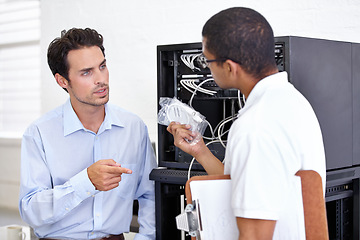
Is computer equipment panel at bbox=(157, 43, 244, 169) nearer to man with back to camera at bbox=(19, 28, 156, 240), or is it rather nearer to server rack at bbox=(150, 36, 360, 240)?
server rack at bbox=(150, 36, 360, 240)

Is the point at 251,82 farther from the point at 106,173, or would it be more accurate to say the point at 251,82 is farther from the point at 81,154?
the point at 81,154

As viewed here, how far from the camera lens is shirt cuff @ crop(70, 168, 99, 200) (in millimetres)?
1467

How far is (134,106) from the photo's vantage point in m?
2.27

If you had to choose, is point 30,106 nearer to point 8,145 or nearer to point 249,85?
point 8,145

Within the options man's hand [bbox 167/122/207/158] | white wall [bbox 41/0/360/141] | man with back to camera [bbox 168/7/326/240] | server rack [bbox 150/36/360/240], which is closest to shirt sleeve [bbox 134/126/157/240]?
server rack [bbox 150/36/360/240]

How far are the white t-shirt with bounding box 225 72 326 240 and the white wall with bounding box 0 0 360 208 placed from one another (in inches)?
36.6

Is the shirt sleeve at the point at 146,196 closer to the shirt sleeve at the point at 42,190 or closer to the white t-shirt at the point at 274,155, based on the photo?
the shirt sleeve at the point at 42,190

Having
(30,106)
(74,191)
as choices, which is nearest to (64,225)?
(74,191)

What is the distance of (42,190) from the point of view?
155 cm

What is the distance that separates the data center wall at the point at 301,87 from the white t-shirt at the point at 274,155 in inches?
13.6

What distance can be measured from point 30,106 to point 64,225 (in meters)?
1.49

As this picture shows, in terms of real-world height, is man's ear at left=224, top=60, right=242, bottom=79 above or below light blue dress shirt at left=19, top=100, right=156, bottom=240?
above

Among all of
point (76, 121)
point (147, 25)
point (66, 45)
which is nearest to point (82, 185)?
point (76, 121)

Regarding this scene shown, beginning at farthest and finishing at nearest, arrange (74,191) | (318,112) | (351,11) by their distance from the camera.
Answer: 1. (351,11)
2. (74,191)
3. (318,112)
